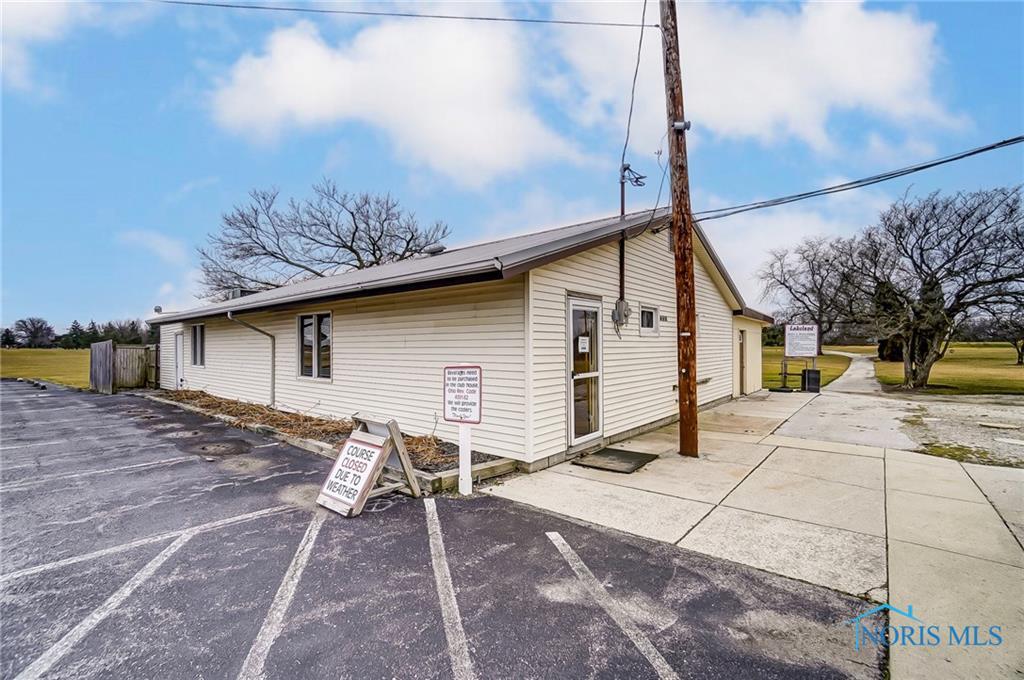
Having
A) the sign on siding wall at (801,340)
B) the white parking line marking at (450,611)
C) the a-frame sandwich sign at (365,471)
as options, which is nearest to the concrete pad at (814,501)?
the white parking line marking at (450,611)

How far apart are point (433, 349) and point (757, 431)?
250 inches

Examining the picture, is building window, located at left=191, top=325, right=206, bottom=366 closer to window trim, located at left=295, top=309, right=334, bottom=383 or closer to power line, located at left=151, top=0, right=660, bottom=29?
window trim, located at left=295, top=309, right=334, bottom=383

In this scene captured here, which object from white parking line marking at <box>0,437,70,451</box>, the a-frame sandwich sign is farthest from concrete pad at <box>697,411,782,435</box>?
white parking line marking at <box>0,437,70,451</box>

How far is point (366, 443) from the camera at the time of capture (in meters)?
4.68

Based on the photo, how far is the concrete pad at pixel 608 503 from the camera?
3975mm

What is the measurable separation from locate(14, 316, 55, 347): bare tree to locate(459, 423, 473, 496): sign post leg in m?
62.0

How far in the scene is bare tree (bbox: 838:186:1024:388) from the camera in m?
14.8

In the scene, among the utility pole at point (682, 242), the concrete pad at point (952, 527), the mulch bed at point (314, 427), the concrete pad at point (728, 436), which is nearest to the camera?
the concrete pad at point (952, 527)

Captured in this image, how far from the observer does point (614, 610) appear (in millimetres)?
2703

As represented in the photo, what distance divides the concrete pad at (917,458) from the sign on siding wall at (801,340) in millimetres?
10400

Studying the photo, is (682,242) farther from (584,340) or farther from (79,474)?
(79,474)

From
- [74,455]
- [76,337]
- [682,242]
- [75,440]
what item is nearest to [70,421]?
[75,440]

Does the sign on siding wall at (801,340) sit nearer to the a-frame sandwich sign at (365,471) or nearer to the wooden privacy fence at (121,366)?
the a-frame sandwich sign at (365,471)

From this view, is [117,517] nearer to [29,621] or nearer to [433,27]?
[29,621]
